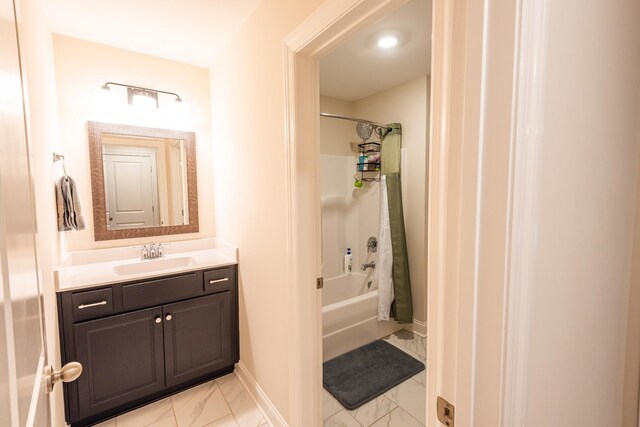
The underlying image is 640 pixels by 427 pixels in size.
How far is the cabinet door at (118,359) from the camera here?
1697 millimetres

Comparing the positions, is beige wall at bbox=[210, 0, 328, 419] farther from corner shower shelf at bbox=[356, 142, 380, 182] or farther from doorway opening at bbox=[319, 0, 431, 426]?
corner shower shelf at bbox=[356, 142, 380, 182]

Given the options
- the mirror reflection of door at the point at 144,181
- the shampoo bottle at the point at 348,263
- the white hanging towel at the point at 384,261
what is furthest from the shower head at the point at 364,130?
the mirror reflection of door at the point at 144,181

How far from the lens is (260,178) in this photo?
1.73m

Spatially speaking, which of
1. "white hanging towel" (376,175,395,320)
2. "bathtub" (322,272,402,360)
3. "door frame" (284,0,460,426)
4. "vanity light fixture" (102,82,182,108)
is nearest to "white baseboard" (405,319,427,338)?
"bathtub" (322,272,402,360)

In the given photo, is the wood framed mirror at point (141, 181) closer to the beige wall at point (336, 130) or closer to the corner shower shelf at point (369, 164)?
the beige wall at point (336, 130)

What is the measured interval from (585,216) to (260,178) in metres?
1.45

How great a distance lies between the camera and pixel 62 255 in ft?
6.20

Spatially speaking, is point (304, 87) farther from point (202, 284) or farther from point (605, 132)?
point (202, 284)

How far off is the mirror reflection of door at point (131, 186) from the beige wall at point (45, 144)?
350 mm

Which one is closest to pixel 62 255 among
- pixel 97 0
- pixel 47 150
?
pixel 47 150

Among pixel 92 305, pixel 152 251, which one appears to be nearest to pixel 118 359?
pixel 92 305

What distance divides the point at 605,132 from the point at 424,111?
2075 mm

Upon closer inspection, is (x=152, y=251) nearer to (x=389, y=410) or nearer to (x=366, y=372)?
(x=366, y=372)

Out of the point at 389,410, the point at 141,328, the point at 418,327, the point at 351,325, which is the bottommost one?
the point at 389,410
